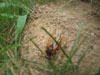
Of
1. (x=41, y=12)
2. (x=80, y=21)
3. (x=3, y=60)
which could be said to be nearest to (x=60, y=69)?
(x=3, y=60)

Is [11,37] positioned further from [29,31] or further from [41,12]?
[41,12]

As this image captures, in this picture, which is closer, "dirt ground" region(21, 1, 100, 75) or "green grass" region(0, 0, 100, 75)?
"green grass" region(0, 0, 100, 75)

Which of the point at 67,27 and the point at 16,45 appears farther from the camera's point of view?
the point at 67,27

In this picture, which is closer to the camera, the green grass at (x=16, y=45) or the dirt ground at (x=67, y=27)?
the green grass at (x=16, y=45)
